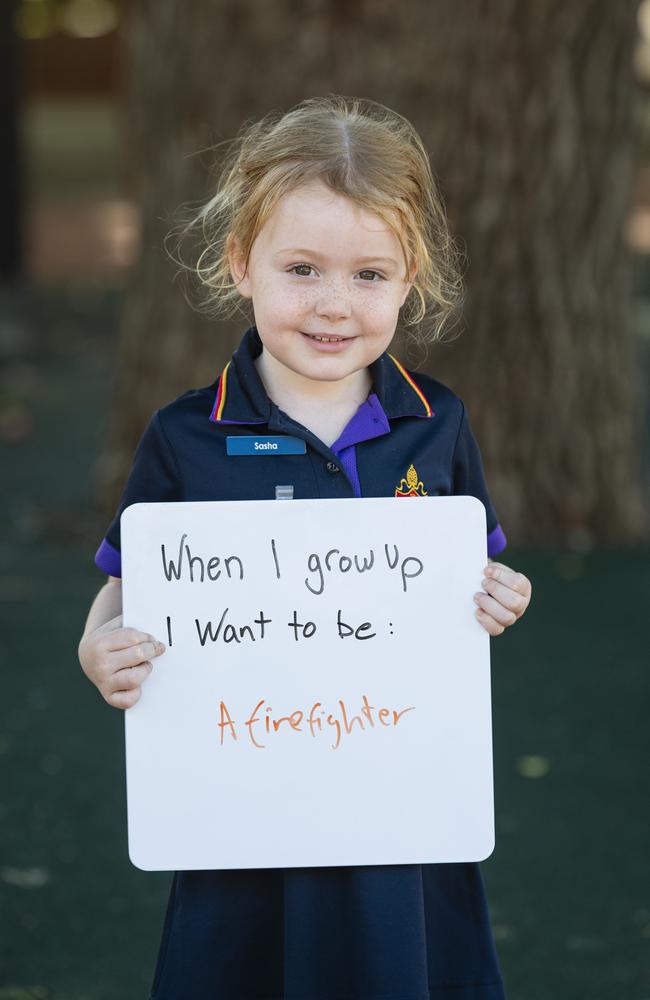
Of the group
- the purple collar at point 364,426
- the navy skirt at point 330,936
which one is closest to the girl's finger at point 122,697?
the navy skirt at point 330,936

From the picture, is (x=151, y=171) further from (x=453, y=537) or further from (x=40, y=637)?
(x=453, y=537)

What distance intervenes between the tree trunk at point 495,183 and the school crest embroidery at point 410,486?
10.1ft

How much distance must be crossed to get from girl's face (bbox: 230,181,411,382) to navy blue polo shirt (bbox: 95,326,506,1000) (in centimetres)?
10

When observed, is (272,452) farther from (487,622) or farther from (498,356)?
(498,356)

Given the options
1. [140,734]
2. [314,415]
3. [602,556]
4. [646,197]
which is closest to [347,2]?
[602,556]

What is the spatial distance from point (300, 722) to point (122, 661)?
0.85 feet

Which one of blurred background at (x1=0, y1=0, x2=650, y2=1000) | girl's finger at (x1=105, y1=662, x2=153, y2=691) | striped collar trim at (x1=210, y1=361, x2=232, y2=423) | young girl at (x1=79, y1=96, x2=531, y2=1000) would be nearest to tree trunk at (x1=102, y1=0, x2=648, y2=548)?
blurred background at (x1=0, y1=0, x2=650, y2=1000)

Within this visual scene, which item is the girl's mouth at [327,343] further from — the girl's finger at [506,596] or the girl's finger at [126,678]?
the girl's finger at [126,678]

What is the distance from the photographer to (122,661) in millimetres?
2041

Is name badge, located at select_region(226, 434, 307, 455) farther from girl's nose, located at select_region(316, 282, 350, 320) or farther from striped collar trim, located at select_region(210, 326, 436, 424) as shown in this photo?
girl's nose, located at select_region(316, 282, 350, 320)

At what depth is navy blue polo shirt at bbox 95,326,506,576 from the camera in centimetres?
212

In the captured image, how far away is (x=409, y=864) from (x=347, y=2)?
355 cm

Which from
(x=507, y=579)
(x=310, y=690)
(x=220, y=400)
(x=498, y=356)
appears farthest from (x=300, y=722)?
(x=498, y=356)

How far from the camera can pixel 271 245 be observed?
6.72 ft
